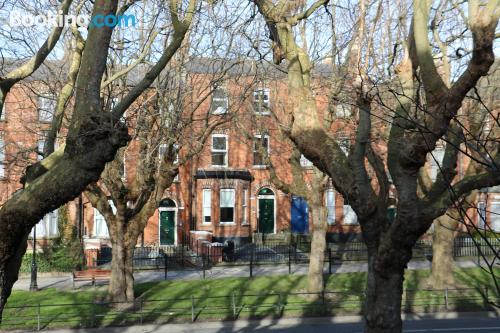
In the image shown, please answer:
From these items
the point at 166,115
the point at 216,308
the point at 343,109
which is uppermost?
the point at 343,109

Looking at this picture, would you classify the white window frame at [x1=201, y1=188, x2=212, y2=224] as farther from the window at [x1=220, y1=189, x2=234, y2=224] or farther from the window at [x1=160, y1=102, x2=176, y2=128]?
the window at [x1=160, y1=102, x2=176, y2=128]

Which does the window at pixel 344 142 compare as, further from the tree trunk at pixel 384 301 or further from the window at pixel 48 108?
the window at pixel 48 108

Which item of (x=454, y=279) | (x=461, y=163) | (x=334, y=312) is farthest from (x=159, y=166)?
(x=461, y=163)

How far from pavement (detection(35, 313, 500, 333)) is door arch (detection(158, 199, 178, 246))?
1782 centimetres

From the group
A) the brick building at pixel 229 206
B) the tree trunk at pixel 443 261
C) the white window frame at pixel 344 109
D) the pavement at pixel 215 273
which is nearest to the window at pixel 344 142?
the white window frame at pixel 344 109

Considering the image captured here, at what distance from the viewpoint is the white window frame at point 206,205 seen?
3462cm

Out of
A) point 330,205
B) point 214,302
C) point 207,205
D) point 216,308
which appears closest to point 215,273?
point 214,302

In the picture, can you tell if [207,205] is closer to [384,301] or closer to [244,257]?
[244,257]

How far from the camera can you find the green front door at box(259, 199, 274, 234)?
118 ft

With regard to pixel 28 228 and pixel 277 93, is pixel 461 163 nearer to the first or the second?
pixel 277 93

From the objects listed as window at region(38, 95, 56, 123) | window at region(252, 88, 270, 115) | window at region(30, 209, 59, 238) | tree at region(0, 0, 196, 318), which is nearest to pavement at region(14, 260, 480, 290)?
window at region(30, 209, 59, 238)

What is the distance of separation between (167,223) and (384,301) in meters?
27.0

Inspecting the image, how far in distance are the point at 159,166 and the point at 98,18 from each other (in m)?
11.0

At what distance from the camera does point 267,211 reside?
36.2 meters
